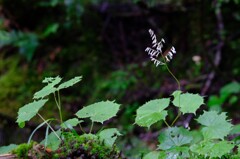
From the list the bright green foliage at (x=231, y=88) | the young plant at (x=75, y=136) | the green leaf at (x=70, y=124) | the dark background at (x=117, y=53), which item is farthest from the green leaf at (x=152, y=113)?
the bright green foliage at (x=231, y=88)

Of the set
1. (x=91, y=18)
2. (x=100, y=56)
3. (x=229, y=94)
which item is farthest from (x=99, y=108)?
(x=91, y=18)

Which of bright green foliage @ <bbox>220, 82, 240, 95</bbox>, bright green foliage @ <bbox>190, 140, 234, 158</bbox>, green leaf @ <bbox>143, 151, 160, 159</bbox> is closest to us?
bright green foliage @ <bbox>190, 140, 234, 158</bbox>

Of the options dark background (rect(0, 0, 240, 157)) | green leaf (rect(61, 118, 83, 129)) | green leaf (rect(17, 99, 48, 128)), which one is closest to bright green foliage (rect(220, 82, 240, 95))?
dark background (rect(0, 0, 240, 157))

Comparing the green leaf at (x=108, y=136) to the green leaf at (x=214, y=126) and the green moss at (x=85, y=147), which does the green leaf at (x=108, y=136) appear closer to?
the green moss at (x=85, y=147)

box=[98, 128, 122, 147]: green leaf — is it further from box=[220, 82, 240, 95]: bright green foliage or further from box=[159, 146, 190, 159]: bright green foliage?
box=[220, 82, 240, 95]: bright green foliage

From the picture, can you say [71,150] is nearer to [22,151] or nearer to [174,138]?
[22,151]

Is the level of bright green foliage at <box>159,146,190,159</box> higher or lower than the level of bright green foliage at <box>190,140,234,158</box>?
lower

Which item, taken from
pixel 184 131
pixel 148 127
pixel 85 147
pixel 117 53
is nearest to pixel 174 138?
pixel 184 131
